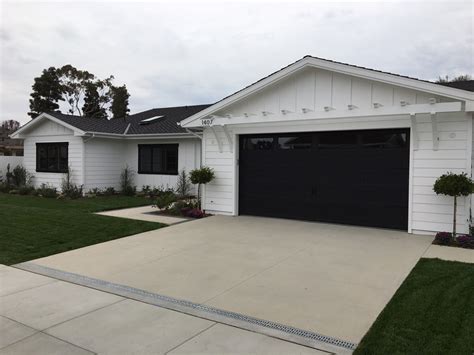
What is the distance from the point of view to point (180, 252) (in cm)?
675

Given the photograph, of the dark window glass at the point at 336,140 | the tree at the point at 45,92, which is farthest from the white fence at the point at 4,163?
the tree at the point at 45,92

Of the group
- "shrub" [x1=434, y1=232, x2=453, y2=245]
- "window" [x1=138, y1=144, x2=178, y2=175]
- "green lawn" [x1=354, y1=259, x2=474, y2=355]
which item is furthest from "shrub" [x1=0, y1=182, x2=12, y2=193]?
"green lawn" [x1=354, y1=259, x2=474, y2=355]

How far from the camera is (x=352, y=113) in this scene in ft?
27.2

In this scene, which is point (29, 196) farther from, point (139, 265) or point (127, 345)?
point (127, 345)

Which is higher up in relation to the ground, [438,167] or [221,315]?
[438,167]

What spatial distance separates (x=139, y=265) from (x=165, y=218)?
4458 mm

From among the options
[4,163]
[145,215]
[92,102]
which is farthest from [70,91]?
[145,215]

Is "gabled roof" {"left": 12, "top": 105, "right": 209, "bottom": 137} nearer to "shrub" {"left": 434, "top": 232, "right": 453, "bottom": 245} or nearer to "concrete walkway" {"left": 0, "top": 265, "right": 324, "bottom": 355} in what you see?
"shrub" {"left": 434, "top": 232, "right": 453, "bottom": 245}

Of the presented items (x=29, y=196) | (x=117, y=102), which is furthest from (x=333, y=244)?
(x=117, y=102)

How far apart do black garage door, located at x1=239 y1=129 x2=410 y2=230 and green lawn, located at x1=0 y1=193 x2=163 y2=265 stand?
3.14 m

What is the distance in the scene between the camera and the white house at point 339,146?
7867 mm

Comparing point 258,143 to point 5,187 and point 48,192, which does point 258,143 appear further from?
point 5,187

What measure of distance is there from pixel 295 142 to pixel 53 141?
37.6ft

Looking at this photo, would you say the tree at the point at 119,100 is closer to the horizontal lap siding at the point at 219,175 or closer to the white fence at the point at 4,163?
the white fence at the point at 4,163
